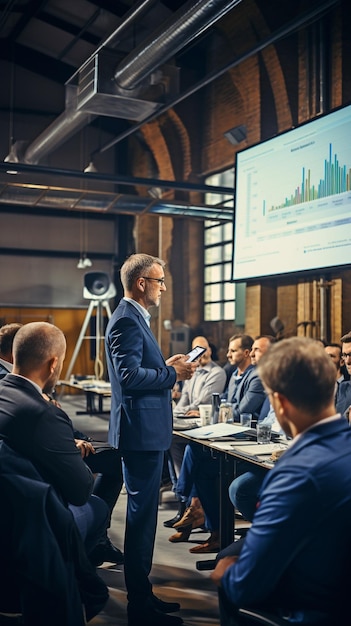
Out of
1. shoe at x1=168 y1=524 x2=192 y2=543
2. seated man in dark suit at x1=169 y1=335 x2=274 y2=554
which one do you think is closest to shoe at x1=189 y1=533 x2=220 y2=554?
seated man in dark suit at x1=169 y1=335 x2=274 y2=554

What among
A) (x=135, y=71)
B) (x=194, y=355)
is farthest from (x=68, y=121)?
(x=194, y=355)

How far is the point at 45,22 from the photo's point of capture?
10734 mm

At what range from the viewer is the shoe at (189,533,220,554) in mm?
3889

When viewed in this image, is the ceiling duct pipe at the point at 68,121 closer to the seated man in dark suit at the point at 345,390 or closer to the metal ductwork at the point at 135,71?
the metal ductwork at the point at 135,71

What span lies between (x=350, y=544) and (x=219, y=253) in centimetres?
997

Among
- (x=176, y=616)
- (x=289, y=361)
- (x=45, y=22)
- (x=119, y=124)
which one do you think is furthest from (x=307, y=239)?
(x=119, y=124)

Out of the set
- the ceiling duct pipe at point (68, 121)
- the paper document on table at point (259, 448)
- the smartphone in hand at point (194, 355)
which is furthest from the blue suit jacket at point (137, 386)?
the ceiling duct pipe at point (68, 121)

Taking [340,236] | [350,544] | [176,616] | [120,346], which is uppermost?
[340,236]

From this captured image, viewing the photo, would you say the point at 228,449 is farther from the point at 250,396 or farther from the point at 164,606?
the point at 250,396

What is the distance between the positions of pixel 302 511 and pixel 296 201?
3760 mm

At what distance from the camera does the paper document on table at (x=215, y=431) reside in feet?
11.8

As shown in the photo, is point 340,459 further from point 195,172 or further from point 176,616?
point 195,172

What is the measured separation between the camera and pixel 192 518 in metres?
4.25

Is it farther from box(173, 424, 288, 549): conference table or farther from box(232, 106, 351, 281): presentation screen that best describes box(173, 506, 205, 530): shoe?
box(232, 106, 351, 281): presentation screen
